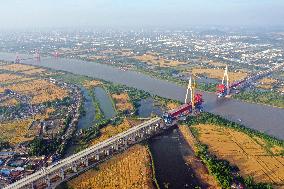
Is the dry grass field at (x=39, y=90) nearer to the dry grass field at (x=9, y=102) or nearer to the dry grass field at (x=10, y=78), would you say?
the dry grass field at (x=9, y=102)

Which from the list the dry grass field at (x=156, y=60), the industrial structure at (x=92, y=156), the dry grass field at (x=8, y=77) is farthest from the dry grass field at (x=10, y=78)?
the industrial structure at (x=92, y=156)

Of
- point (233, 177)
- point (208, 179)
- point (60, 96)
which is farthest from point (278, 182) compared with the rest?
point (60, 96)

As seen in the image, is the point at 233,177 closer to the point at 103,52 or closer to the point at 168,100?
the point at 168,100

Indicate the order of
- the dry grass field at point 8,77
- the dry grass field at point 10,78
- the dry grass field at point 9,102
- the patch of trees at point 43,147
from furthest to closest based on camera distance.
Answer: the dry grass field at point 8,77, the dry grass field at point 10,78, the dry grass field at point 9,102, the patch of trees at point 43,147

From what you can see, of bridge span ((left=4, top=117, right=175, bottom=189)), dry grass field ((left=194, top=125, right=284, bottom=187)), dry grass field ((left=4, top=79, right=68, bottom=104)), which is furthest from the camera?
dry grass field ((left=4, top=79, right=68, bottom=104))

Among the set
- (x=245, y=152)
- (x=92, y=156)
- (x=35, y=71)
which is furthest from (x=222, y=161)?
(x=35, y=71)

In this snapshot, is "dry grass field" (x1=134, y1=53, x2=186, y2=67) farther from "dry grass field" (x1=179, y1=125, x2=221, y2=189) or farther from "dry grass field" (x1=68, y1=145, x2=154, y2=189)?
"dry grass field" (x1=68, y1=145, x2=154, y2=189)

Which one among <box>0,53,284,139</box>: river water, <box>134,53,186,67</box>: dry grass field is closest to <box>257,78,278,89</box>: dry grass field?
<box>0,53,284,139</box>: river water
